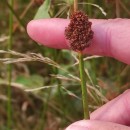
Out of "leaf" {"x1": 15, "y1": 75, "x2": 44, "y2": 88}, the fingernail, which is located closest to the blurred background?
"leaf" {"x1": 15, "y1": 75, "x2": 44, "y2": 88}

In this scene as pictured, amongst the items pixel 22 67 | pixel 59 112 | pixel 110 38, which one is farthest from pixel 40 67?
pixel 110 38

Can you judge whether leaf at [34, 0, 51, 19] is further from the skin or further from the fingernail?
the fingernail

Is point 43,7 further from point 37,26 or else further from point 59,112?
point 59,112

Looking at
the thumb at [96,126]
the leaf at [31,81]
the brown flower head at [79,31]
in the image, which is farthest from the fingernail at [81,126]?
the leaf at [31,81]

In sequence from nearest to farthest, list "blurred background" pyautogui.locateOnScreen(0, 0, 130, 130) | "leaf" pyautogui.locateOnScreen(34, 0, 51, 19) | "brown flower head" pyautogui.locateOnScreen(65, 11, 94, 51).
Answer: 1. "brown flower head" pyautogui.locateOnScreen(65, 11, 94, 51)
2. "leaf" pyautogui.locateOnScreen(34, 0, 51, 19)
3. "blurred background" pyautogui.locateOnScreen(0, 0, 130, 130)

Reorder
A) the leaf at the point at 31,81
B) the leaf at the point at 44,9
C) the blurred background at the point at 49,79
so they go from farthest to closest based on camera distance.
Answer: the leaf at the point at 31,81
the blurred background at the point at 49,79
the leaf at the point at 44,9

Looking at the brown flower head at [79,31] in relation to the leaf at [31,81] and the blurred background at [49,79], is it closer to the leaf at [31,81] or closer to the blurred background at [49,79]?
the blurred background at [49,79]

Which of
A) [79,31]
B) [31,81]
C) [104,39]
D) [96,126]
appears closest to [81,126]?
[96,126]
